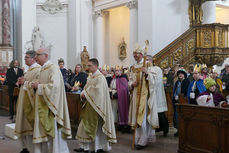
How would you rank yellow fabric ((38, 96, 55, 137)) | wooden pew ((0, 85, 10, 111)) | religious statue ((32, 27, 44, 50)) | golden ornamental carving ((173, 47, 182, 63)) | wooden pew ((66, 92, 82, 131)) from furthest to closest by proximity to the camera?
religious statue ((32, 27, 44, 50)) < golden ornamental carving ((173, 47, 182, 63)) < wooden pew ((0, 85, 10, 111)) < wooden pew ((66, 92, 82, 131)) < yellow fabric ((38, 96, 55, 137))

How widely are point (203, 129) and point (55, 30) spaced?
55.0 ft

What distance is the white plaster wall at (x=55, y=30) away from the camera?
19953 millimetres

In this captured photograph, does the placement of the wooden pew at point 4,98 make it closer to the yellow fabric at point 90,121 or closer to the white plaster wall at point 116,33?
the yellow fabric at point 90,121

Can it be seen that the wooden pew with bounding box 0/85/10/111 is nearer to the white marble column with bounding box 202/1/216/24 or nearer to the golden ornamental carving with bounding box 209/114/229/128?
the golden ornamental carving with bounding box 209/114/229/128

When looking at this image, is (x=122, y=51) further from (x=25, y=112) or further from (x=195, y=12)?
(x=25, y=112)

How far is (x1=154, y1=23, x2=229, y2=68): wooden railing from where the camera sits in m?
12.9

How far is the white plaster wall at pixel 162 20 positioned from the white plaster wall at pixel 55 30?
6795 mm

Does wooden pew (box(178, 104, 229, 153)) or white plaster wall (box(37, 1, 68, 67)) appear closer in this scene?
wooden pew (box(178, 104, 229, 153))

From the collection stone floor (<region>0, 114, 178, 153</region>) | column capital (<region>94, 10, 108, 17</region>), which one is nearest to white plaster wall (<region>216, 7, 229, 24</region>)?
column capital (<region>94, 10, 108, 17</region>)

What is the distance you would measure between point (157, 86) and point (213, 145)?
6.37 feet

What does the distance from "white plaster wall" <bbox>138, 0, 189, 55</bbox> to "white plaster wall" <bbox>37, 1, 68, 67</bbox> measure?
268 inches

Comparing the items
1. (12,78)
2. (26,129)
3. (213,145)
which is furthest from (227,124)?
(12,78)

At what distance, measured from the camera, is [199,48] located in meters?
13.2

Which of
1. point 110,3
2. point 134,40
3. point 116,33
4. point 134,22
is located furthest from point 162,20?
point 116,33
